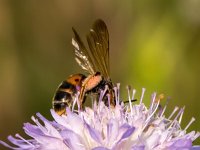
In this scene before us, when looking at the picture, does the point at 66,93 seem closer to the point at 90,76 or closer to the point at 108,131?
the point at 90,76

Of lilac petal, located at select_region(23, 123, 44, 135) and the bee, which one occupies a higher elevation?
the bee

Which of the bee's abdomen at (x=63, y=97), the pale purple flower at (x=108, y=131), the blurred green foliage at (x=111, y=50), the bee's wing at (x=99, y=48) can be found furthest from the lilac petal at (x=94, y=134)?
the blurred green foliage at (x=111, y=50)

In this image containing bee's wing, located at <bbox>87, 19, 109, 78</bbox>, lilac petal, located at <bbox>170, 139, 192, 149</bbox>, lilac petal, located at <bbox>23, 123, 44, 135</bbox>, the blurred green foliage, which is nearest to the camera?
lilac petal, located at <bbox>170, 139, 192, 149</bbox>

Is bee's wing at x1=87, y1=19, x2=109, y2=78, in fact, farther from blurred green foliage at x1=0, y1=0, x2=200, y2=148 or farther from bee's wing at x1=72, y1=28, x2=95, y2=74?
blurred green foliage at x1=0, y1=0, x2=200, y2=148

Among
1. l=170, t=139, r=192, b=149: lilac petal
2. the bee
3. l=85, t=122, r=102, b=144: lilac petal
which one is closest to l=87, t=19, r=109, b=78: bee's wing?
the bee

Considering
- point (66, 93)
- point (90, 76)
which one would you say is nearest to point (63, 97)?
point (66, 93)

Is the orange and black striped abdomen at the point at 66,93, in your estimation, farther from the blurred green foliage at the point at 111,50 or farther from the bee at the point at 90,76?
the blurred green foliage at the point at 111,50

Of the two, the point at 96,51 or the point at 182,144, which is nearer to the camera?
the point at 182,144
